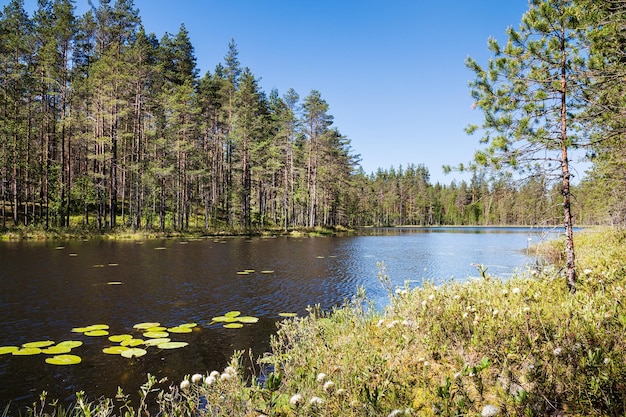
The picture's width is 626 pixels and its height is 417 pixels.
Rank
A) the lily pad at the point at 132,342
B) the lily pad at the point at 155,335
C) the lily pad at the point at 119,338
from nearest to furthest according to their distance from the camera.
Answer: the lily pad at the point at 132,342 → the lily pad at the point at 119,338 → the lily pad at the point at 155,335

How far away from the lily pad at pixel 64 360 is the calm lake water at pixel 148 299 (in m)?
0.09

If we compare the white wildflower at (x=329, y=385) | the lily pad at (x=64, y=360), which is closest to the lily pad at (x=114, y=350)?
the lily pad at (x=64, y=360)

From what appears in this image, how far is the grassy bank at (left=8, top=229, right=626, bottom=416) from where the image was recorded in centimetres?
354

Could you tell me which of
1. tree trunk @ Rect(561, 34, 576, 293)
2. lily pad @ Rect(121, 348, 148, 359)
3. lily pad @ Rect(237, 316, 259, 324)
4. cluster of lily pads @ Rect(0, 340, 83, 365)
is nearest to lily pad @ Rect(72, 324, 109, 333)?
cluster of lily pads @ Rect(0, 340, 83, 365)

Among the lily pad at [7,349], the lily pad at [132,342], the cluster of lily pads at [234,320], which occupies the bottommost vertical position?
the cluster of lily pads at [234,320]

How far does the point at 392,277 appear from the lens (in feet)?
52.7

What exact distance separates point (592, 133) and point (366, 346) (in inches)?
323

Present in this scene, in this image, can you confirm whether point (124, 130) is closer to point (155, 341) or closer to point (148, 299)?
point (148, 299)

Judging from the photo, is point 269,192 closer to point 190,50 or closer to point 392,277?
point 190,50

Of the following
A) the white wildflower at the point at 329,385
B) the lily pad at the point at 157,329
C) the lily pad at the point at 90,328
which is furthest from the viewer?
the lily pad at the point at 157,329

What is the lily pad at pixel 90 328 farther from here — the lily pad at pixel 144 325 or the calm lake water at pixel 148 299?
the lily pad at pixel 144 325

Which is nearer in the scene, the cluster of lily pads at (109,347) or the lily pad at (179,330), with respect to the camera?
the cluster of lily pads at (109,347)

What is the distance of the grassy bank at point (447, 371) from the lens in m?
3.54

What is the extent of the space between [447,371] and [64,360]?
6.66m
